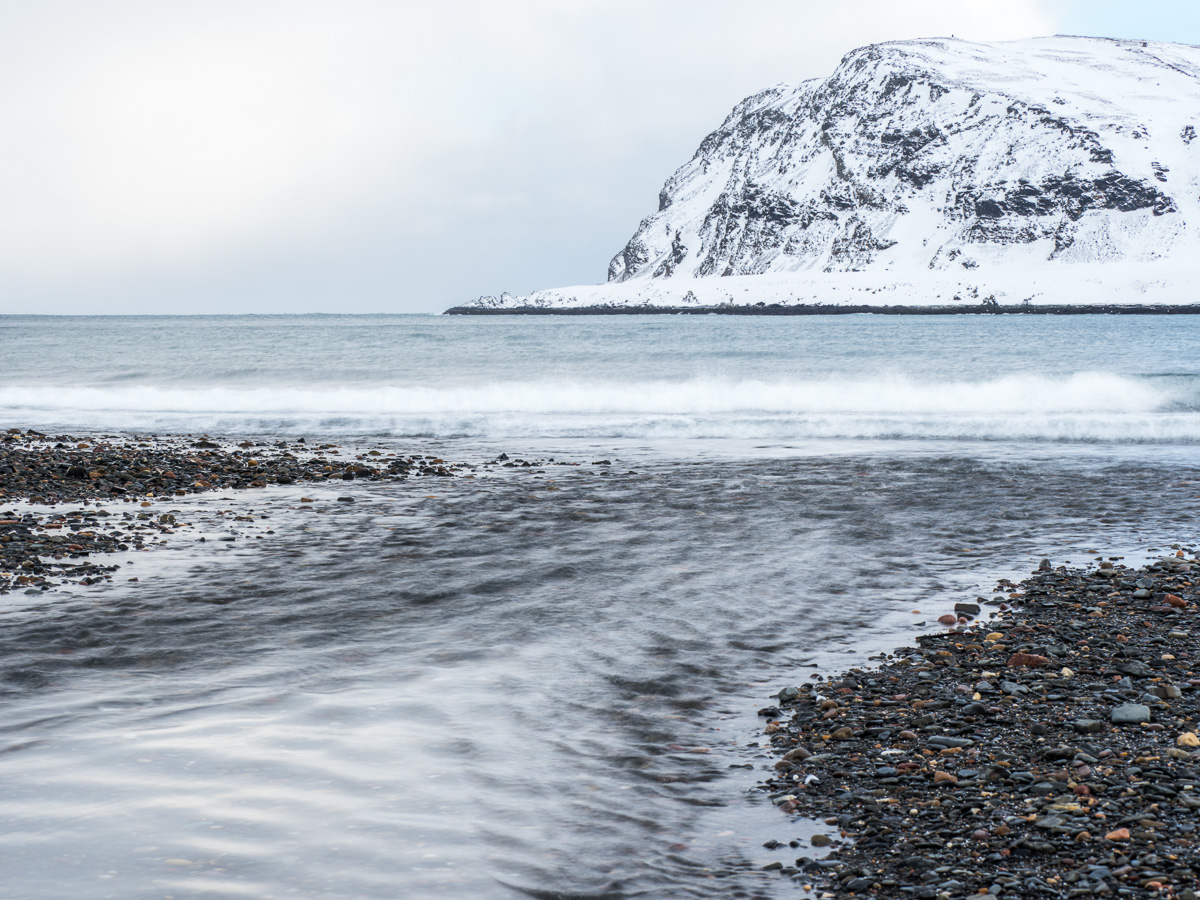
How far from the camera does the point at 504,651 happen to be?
661 cm

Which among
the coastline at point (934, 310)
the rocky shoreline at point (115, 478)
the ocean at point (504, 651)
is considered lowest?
the ocean at point (504, 651)

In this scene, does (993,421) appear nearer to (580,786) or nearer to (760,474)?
(760,474)

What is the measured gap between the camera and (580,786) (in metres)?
4.59

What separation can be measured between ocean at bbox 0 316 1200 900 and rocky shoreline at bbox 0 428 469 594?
518 mm

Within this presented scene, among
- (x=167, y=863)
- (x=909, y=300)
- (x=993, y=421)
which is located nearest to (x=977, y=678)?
(x=167, y=863)

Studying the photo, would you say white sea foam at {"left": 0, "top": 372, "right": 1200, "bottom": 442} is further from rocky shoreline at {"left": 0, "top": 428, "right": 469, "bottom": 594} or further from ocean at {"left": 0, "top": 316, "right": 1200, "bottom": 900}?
rocky shoreline at {"left": 0, "top": 428, "right": 469, "bottom": 594}

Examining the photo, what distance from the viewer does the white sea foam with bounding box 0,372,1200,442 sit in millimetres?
21566

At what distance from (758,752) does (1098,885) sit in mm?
1804

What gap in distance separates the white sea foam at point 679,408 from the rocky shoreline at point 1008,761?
14.2m

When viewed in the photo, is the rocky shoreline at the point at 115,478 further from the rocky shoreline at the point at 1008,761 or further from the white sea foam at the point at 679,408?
the rocky shoreline at the point at 1008,761

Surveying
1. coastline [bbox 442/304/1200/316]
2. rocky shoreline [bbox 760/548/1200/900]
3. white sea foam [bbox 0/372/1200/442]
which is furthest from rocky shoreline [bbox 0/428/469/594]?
coastline [bbox 442/304/1200/316]

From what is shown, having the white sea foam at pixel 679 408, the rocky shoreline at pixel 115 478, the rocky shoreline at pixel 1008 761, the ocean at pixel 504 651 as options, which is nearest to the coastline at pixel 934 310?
the white sea foam at pixel 679 408

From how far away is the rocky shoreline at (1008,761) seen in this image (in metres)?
3.62

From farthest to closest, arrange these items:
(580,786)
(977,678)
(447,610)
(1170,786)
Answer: (447,610) < (977,678) < (580,786) < (1170,786)
